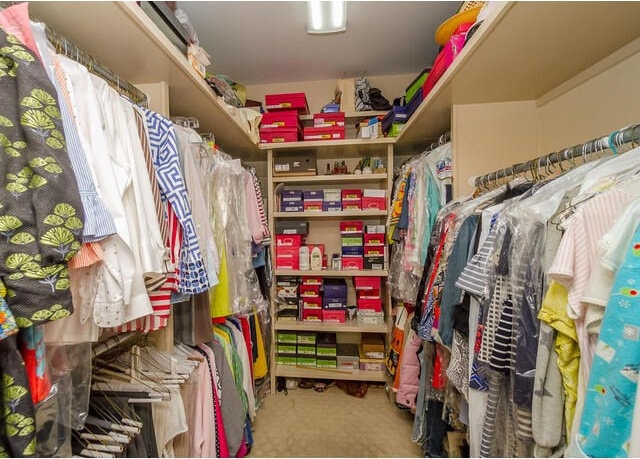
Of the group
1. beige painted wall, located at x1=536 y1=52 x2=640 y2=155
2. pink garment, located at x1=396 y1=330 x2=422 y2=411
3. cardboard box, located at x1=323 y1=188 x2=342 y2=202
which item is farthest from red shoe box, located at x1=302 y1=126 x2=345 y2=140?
pink garment, located at x1=396 y1=330 x2=422 y2=411

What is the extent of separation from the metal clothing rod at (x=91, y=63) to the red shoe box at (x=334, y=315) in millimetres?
1626

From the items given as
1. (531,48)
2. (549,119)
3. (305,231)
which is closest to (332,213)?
(305,231)

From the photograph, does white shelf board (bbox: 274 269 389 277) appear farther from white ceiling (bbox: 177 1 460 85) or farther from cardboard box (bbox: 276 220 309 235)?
white ceiling (bbox: 177 1 460 85)

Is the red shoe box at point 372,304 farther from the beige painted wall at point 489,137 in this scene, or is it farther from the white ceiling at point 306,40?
the white ceiling at point 306,40

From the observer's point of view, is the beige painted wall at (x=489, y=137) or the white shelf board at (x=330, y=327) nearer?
the beige painted wall at (x=489, y=137)

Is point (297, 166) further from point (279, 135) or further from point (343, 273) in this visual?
point (343, 273)

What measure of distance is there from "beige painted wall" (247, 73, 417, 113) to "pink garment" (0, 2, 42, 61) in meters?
1.95

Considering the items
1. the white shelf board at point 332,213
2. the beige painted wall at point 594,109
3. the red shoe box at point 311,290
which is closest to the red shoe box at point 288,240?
the white shelf board at point 332,213

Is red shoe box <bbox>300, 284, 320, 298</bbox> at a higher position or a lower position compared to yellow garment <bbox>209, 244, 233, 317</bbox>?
lower

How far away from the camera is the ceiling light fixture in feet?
4.67

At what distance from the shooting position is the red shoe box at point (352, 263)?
2082 millimetres

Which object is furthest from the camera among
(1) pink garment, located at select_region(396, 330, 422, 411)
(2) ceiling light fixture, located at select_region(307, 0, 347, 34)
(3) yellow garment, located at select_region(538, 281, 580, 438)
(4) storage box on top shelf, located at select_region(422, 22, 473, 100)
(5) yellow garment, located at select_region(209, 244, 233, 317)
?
(1) pink garment, located at select_region(396, 330, 422, 411)

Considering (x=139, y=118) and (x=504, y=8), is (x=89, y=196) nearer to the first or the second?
(x=139, y=118)

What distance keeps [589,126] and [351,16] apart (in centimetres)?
124
